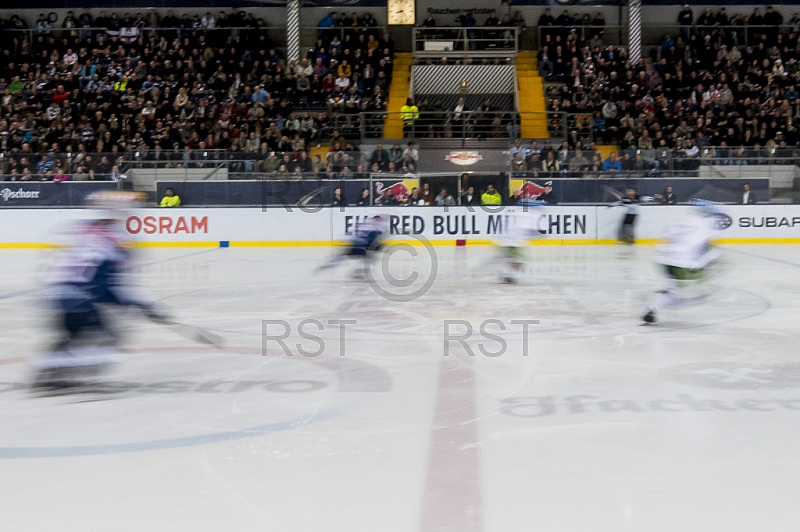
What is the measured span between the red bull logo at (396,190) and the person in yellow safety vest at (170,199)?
13.0 feet

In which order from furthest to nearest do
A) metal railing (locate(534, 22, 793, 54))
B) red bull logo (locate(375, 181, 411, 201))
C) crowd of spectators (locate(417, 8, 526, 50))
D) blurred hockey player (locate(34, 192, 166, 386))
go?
metal railing (locate(534, 22, 793, 54)) < crowd of spectators (locate(417, 8, 526, 50)) < red bull logo (locate(375, 181, 411, 201)) < blurred hockey player (locate(34, 192, 166, 386))

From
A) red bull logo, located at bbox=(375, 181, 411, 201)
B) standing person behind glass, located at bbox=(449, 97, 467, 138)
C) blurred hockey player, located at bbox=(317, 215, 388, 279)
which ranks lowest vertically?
blurred hockey player, located at bbox=(317, 215, 388, 279)

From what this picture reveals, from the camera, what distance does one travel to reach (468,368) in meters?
5.86

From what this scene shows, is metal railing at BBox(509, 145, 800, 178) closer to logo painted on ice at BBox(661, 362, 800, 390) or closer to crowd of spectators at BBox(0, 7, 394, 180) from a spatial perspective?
crowd of spectators at BBox(0, 7, 394, 180)

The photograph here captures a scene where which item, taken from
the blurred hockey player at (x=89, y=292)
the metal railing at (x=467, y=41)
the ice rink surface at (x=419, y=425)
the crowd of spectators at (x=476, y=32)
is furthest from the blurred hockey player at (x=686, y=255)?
the crowd of spectators at (x=476, y=32)

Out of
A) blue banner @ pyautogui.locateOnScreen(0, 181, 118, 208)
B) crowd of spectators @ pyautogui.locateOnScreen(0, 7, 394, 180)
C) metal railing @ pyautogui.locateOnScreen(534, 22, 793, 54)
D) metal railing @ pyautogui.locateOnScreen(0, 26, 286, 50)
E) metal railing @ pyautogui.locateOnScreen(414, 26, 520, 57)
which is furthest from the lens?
metal railing @ pyautogui.locateOnScreen(0, 26, 286, 50)

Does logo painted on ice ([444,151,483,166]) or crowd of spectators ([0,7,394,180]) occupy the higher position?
crowd of spectators ([0,7,394,180])

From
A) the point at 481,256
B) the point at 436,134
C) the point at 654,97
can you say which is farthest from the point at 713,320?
the point at 654,97

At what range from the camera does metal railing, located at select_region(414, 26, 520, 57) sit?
2408 cm

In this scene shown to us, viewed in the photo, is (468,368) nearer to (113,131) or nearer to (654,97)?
(113,131)

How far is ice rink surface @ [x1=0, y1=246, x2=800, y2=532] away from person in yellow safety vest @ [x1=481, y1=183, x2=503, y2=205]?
8279 millimetres

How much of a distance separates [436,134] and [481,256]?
6284mm

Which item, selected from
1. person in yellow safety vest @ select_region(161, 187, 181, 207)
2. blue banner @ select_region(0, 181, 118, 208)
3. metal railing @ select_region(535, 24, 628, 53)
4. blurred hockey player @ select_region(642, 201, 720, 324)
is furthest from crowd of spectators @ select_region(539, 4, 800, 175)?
blue banner @ select_region(0, 181, 118, 208)

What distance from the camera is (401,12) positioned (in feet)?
82.7
